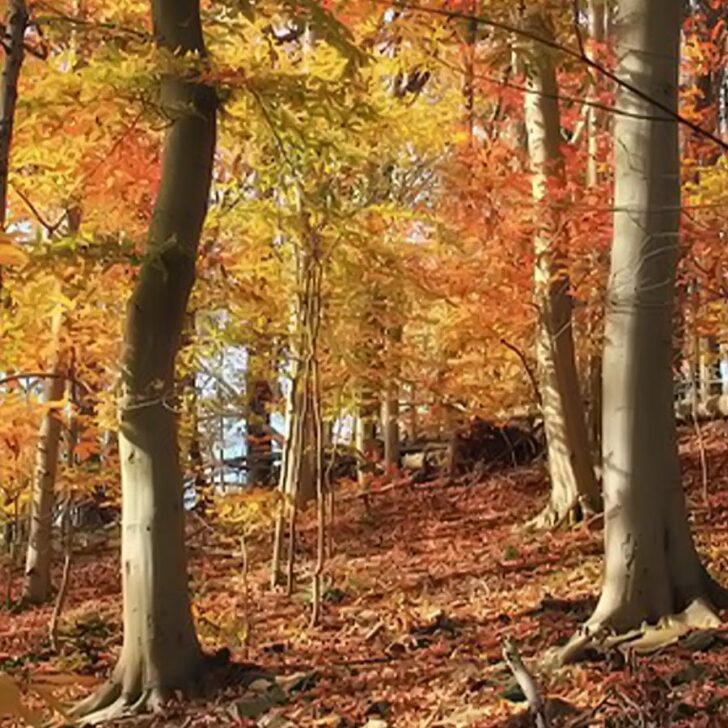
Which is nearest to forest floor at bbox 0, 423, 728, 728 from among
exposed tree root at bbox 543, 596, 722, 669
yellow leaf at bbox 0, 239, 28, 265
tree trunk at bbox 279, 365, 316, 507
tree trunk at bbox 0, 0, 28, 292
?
exposed tree root at bbox 543, 596, 722, 669

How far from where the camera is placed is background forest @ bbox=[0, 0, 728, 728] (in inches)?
206

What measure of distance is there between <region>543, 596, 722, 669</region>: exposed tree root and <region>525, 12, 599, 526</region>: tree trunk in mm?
4315

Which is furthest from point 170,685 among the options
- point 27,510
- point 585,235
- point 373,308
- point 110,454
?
point 27,510

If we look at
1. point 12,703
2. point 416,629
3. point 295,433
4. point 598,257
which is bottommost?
point 416,629

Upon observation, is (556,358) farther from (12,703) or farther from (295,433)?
(12,703)

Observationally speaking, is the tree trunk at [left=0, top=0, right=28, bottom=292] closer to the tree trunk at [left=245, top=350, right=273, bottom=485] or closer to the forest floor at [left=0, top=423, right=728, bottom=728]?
the forest floor at [left=0, top=423, right=728, bottom=728]

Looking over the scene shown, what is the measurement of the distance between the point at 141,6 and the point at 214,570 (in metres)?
6.74

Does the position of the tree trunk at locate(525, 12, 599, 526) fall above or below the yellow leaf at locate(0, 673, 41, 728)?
above

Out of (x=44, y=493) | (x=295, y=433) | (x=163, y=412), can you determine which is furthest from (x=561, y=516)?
(x=44, y=493)

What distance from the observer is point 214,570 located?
37.8 feet

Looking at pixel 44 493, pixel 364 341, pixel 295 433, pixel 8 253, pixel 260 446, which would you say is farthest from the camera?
pixel 260 446

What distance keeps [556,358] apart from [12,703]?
8598mm

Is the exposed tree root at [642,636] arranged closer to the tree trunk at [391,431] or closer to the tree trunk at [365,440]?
the tree trunk at [365,440]

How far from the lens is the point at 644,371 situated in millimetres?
5359
